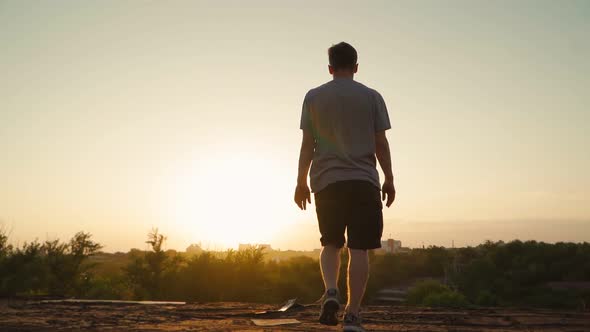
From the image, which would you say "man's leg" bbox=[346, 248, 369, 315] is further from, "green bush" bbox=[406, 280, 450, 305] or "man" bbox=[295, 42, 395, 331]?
"green bush" bbox=[406, 280, 450, 305]

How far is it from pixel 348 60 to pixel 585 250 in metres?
26.6

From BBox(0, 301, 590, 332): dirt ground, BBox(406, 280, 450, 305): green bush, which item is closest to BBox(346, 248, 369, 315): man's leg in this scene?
BBox(0, 301, 590, 332): dirt ground

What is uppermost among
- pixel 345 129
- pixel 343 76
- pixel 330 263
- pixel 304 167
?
pixel 343 76

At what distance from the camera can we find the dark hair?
172 inches

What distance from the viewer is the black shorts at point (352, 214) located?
13.1 ft

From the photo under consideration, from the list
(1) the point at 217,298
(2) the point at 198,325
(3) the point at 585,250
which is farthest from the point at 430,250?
(2) the point at 198,325

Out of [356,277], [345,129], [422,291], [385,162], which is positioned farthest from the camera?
[422,291]

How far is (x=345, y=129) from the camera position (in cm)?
419

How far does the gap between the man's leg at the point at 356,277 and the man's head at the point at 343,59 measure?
58.8 inches

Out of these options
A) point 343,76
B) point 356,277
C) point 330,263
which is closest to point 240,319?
point 330,263

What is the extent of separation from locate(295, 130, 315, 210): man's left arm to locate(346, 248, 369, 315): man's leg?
650mm

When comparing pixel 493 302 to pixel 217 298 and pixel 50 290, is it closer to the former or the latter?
pixel 217 298

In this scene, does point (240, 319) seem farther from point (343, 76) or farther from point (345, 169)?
point (343, 76)

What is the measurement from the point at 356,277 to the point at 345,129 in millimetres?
1155
